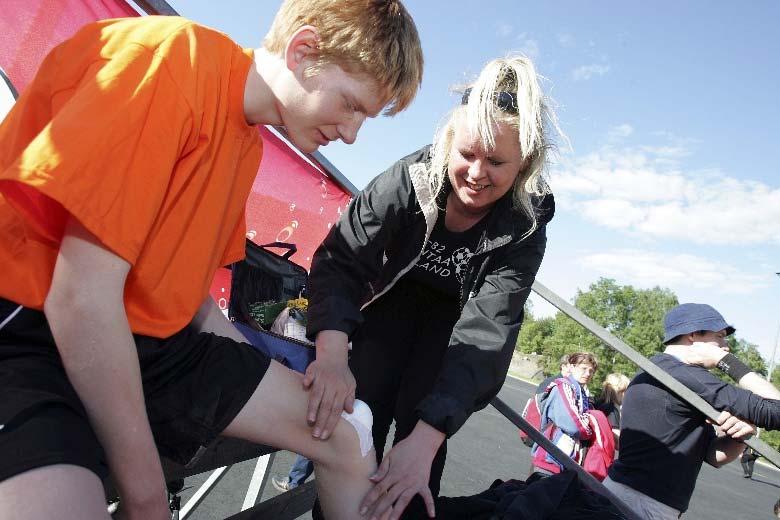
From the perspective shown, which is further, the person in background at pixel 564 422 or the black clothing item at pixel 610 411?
the black clothing item at pixel 610 411

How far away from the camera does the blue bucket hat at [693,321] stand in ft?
11.1

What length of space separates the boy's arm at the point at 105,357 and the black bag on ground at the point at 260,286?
Answer: 1038 mm

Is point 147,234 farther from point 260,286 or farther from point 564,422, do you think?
point 564,422

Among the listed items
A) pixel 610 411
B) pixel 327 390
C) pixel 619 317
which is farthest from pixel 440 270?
pixel 619 317

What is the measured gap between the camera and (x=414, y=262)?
200 centimetres

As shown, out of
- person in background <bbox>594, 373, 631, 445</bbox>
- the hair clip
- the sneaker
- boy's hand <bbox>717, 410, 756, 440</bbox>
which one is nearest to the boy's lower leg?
the hair clip

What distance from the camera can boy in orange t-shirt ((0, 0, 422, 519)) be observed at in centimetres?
88

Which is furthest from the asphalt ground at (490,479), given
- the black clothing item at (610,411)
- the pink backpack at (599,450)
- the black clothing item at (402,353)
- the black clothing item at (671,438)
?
the black clothing item at (671,438)

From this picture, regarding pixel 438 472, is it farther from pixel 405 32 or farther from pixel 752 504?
pixel 752 504

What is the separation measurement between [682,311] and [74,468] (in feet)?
12.0

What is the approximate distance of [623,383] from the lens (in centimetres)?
664

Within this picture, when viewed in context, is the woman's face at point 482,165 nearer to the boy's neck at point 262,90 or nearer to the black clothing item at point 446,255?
the black clothing item at point 446,255

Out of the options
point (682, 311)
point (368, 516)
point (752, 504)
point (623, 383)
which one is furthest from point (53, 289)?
point (752, 504)

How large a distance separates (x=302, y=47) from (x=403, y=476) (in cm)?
104
